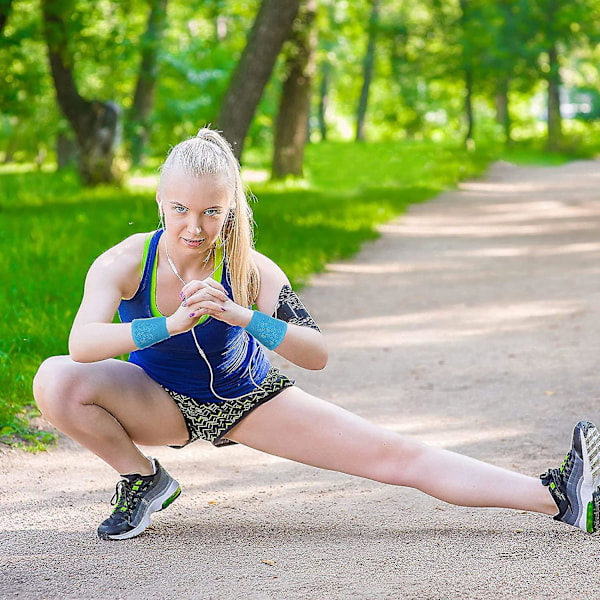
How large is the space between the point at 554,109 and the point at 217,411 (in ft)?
77.0

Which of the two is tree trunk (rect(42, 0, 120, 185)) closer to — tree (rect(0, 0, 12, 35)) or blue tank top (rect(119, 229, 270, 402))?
tree (rect(0, 0, 12, 35))

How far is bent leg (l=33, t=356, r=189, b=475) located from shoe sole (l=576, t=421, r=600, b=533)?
4.43 feet

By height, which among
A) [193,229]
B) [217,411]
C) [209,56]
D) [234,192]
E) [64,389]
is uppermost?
[209,56]

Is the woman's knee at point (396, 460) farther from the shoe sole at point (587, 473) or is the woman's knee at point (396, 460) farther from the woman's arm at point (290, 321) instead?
the shoe sole at point (587, 473)

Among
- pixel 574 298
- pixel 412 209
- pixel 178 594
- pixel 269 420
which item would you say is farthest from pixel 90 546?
pixel 412 209

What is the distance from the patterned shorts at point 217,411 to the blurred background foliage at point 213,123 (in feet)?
4.84

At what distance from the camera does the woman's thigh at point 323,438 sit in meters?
3.15

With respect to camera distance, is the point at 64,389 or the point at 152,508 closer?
the point at 64,389

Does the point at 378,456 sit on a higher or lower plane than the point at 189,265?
lower

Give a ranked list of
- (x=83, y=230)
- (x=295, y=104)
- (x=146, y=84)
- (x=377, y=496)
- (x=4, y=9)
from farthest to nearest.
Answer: (x=146, y=84) → (x=295, y=104) → (x=4, y=9) → (x=83, y=230) → (x=377, y=496)

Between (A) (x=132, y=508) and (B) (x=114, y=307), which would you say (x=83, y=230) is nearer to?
(A) (x=132, y=508)

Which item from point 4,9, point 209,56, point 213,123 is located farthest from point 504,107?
point 4,9

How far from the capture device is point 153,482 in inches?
129

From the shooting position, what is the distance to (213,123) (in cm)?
1345
